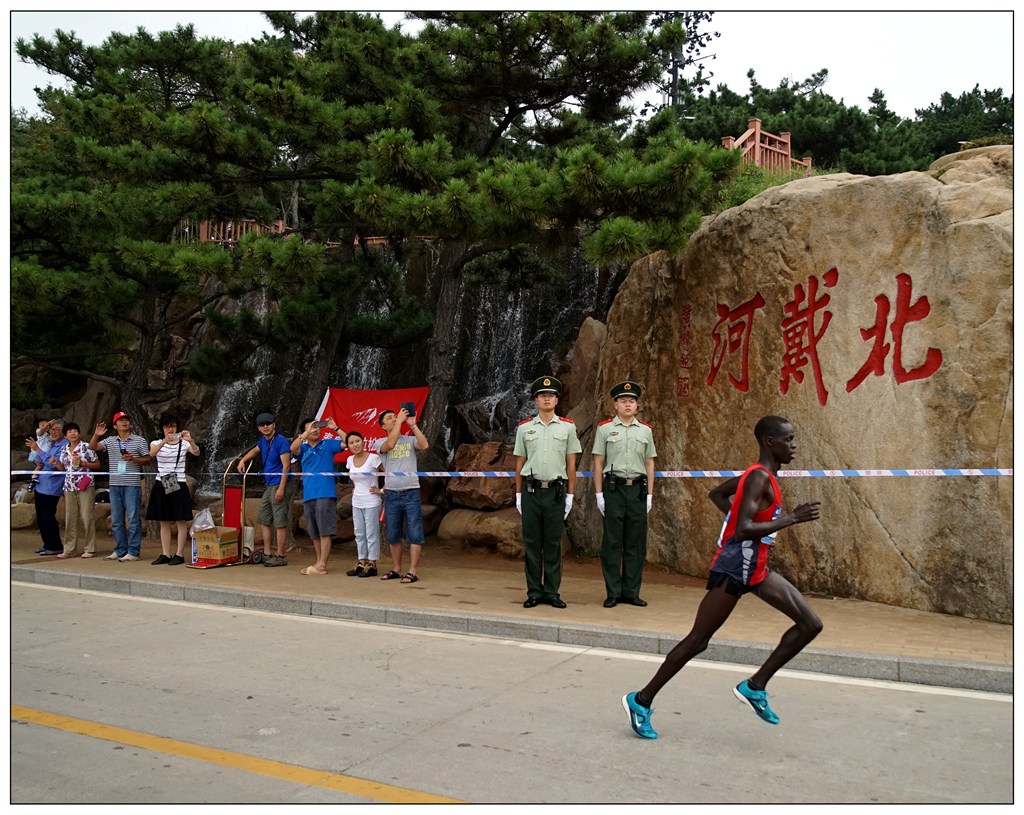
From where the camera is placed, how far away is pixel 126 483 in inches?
433

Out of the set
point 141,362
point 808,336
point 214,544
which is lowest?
point 214,544

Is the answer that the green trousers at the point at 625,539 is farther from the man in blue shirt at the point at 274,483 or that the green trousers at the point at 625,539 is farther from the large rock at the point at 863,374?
the man in blue shirt at the point at 274,483

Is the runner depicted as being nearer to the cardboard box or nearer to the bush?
the cardboard box

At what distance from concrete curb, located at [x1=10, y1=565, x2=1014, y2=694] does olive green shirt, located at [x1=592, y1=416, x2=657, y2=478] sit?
1.58 meters

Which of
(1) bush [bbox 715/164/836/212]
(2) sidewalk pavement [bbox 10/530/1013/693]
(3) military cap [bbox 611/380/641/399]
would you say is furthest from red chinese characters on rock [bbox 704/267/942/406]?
(1) bush [bbox 715/164/836/212]

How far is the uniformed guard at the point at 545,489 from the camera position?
8070mm

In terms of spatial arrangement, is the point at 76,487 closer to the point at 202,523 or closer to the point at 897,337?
the point at 202,523

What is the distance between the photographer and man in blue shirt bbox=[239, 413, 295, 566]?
10242 mm

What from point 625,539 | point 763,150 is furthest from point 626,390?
A: point 763,150

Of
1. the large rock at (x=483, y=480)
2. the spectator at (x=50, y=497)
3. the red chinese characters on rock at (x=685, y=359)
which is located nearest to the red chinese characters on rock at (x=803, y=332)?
the red chinese characters on rock at (x=685, y=359)

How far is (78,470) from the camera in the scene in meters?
11.4

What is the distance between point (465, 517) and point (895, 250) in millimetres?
6460

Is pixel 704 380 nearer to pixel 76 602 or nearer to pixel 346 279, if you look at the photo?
pixel 346 279

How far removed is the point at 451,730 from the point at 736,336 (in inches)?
220
